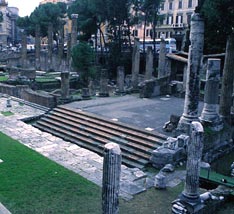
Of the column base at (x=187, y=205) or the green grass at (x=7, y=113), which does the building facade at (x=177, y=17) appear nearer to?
the green grass at (x=7, y=113)

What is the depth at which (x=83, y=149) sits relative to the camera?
14.1 metres

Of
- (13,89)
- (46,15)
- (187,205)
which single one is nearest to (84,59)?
(13,89)

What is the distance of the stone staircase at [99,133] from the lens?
13.5 metres

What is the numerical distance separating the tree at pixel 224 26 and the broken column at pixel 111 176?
315 inches

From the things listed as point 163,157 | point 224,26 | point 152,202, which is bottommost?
point 152,202

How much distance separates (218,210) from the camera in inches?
368

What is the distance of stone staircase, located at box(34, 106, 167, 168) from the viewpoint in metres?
13.5

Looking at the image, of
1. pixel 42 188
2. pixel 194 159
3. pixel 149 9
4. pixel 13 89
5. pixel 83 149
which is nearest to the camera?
pixel 194 159

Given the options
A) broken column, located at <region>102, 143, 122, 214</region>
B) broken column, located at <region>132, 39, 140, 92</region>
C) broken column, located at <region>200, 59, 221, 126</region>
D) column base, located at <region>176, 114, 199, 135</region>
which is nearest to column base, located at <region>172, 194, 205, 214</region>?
broken column, located at <region>102, 143, 122, 214</region>

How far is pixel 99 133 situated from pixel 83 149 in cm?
152

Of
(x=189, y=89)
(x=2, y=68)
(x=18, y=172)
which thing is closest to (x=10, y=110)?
(x=18, y=172)

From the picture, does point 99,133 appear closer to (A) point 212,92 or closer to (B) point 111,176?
(A) point 212,92

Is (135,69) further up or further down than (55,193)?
further up

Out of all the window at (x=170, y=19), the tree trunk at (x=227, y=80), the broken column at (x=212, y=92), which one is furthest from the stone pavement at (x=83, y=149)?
the window at (x=170, y=19)
